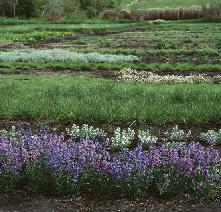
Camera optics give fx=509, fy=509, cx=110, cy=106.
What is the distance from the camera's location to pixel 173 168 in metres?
8.80

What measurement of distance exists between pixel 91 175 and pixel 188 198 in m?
1.68

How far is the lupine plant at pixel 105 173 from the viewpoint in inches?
335

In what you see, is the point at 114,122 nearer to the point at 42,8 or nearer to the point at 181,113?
the point at 181,113

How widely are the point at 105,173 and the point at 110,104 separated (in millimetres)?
5966

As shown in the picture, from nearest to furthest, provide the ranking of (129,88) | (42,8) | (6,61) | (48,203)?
(48,203) → (129,88) → (6,61) → (42,8)

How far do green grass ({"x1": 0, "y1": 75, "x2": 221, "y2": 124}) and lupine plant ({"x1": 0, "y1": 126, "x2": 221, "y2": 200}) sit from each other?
14.4 feet

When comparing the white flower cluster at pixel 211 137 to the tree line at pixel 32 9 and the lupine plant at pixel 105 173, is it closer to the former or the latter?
the lupine plant at pixel 105 173

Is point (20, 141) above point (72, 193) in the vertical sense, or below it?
above


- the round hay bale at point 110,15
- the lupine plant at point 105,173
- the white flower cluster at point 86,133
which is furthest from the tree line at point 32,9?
the lupine plant at point 105,173

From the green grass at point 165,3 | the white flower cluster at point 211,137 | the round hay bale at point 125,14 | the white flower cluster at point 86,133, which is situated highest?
the green grass at point 165,3

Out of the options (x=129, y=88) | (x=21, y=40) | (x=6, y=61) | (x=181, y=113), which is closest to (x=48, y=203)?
(x=181, y=113)

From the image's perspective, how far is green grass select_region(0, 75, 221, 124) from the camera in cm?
1355

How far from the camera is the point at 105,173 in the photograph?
8703 mm

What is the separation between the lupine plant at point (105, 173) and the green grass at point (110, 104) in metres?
4.40
